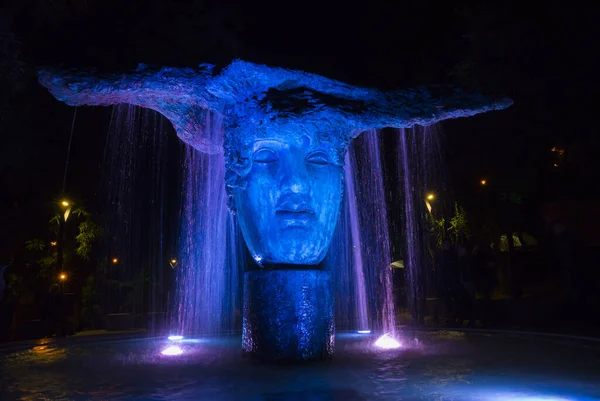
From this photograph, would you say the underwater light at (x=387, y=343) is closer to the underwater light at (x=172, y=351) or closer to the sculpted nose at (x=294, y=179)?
the sculpted nose at (x=294, y=179)

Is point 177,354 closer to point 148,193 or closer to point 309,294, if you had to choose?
point 309,294

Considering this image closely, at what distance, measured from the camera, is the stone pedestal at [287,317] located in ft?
19.1

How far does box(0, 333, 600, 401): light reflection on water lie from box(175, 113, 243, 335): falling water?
4.12m

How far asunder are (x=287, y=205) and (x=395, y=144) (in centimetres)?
1471

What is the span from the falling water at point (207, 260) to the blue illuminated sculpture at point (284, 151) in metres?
3.45

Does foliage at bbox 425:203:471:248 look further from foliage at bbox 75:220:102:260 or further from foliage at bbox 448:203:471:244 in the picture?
foliage at bbox 75:220:102:260

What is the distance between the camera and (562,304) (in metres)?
11.3

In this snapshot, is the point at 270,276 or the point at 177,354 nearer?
the point at 270,276

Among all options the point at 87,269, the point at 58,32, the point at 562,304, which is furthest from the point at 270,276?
the point at 87,269

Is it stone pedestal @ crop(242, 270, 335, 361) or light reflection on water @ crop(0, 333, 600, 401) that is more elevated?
stone pedestal @ crop(242, 270, 335, 361)

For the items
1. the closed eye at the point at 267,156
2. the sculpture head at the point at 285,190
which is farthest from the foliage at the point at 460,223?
the closed eye at the point at 267,156

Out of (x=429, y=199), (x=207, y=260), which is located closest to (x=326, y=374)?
(x=207, y=260)

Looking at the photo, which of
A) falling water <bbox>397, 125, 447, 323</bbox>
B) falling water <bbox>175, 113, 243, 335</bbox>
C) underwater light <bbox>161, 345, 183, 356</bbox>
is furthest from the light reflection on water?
falling water <bbox>397, 125, 447, 323</bbox>

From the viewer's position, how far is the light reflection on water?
4027 millimetres
